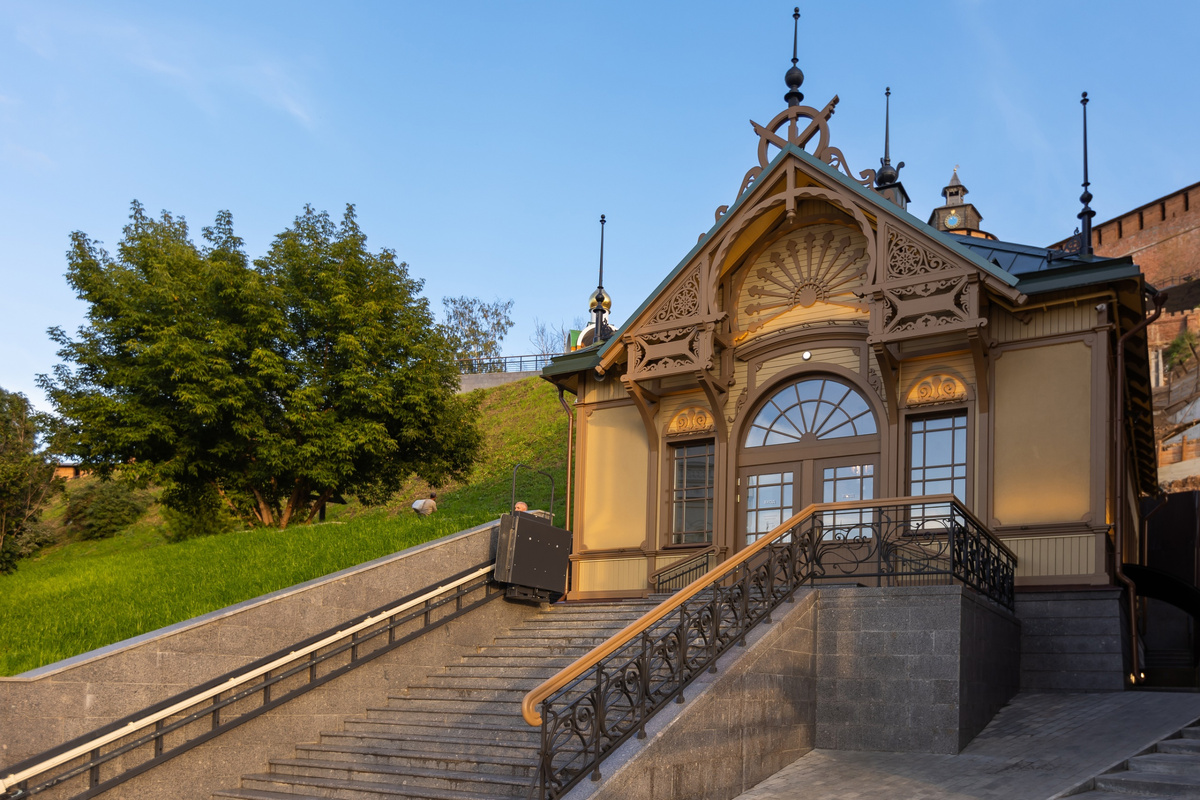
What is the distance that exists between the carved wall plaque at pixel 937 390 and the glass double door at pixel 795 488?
961 millimetres

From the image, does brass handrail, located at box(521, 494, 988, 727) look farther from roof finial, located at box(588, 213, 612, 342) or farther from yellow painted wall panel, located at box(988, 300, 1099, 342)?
roof finial, located at box(588, 213, 612, 342)

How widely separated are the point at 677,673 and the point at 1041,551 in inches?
219

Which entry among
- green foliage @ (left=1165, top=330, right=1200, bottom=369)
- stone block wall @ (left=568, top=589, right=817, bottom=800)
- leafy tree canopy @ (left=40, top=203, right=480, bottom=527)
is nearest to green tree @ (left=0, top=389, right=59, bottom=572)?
leafy tree canopy @ (left=40, top=203, right=480, bottom=527)

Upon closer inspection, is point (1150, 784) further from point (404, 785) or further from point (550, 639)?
point (550, 639)

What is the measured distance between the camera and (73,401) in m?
23.5

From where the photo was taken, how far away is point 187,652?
9625mm

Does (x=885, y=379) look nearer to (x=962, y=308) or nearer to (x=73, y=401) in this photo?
(x=962, y=308)

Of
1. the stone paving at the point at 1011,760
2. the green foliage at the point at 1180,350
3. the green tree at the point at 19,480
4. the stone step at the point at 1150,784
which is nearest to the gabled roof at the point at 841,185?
the stone paving at the point at 1011,760

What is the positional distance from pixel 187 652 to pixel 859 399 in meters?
8.63

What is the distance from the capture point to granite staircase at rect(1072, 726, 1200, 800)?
7.73m

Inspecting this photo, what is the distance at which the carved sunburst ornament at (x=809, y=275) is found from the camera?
1381cm

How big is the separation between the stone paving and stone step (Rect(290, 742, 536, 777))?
1935 mm

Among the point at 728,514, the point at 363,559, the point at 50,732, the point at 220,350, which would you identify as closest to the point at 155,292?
the point at 220,350

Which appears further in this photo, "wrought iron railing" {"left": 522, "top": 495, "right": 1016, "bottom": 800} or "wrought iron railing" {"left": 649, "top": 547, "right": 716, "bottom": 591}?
"wrought iron railing" {"left": 649, "top": 547, "right": 716, "bottom": 591}
